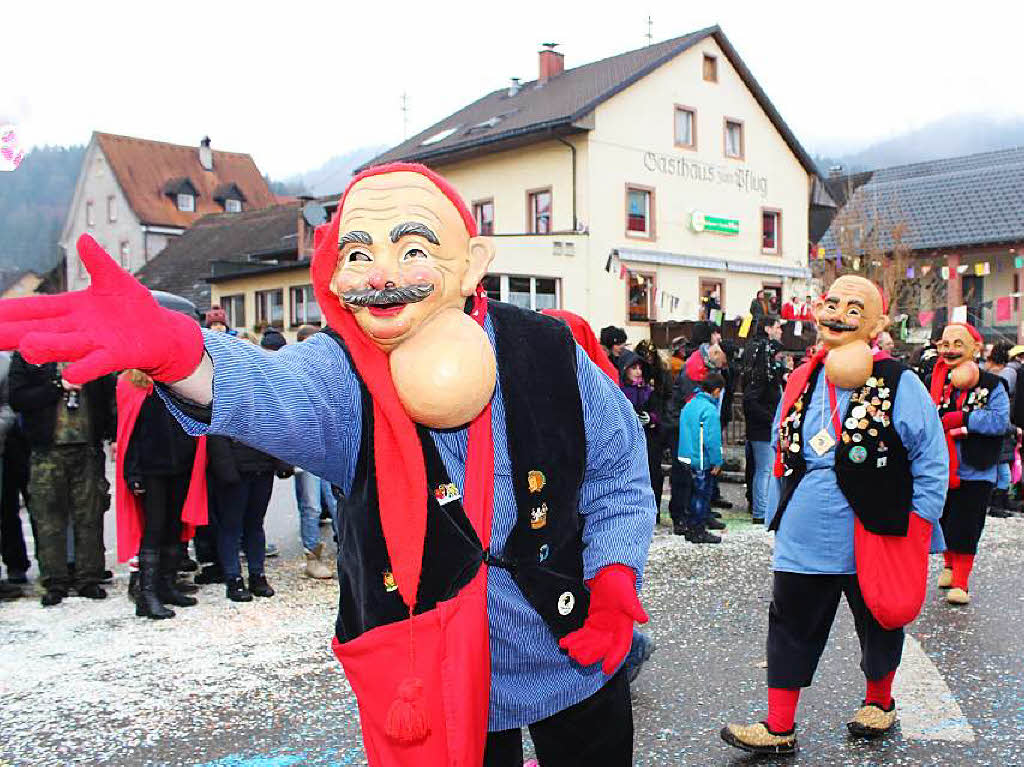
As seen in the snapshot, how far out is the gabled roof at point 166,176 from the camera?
42.8m

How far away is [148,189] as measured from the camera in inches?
1710

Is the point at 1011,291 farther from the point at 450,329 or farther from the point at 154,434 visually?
the point at 450,329

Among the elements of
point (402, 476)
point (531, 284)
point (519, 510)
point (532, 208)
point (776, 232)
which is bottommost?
point (519, 510)

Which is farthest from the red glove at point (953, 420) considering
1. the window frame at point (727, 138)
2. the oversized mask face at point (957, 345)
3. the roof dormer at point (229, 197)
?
the roof dormer at point (229, 197)

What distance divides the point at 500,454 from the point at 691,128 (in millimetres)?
25476

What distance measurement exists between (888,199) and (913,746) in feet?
109

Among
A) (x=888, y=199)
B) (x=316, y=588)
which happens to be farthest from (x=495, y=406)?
(x=888, y=199)

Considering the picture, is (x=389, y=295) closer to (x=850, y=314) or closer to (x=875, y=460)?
(x=875, y=460)

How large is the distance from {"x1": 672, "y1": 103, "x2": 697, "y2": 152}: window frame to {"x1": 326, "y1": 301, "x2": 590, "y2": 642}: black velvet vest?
24.4 metres

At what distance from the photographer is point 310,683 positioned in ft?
15.1

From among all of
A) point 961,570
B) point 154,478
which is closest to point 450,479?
point 154,478

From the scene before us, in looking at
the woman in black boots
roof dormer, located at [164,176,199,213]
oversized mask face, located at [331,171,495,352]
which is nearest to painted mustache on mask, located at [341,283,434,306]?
oversized mask face, located at [331,171,495,352]

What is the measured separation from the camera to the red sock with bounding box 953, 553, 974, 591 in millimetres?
6266

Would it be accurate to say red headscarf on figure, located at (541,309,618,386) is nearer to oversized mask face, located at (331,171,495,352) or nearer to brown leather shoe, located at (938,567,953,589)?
oversized mask face, located at (331,171,495,352)
